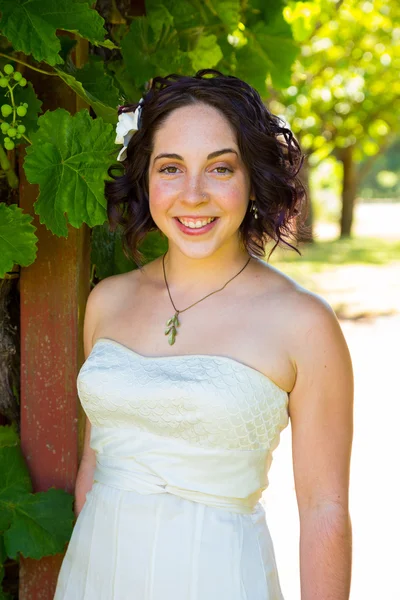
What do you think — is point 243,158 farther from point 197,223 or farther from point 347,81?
point 347,81

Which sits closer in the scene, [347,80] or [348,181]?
[347,80]

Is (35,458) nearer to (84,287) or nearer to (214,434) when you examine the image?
(84,287)

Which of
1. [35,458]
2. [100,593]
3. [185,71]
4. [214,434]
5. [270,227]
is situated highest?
[185,71]

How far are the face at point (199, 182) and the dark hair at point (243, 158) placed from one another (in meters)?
0.03

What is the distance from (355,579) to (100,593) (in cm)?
270

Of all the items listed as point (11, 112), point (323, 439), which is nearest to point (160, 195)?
point (11, 112)

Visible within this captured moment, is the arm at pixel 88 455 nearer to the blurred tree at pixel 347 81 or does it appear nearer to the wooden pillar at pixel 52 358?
the wooden pillar at pixel 52 358

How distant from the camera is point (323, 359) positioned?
216cm

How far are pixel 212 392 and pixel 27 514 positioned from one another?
2.31 ft

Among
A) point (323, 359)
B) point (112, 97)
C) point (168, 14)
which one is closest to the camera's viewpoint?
point (323, 359)

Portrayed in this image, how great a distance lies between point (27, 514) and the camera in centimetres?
252

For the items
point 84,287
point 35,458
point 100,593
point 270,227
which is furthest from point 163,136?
point 100,593

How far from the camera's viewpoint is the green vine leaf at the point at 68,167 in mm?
2260

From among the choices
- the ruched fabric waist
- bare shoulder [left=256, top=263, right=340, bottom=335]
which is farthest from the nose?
the ruched fabric waist
